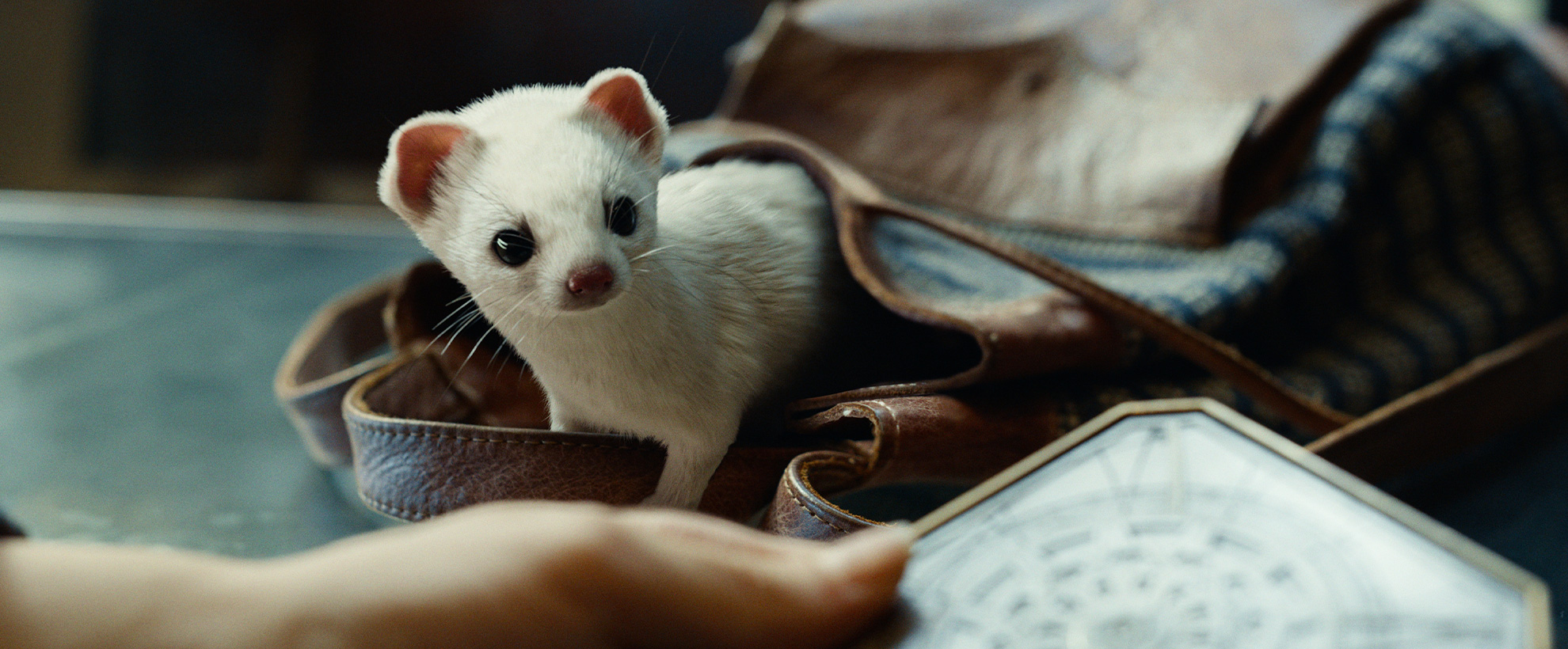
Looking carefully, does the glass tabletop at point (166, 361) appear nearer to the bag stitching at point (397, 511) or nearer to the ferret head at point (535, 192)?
the bag stitching at point (397, 511)

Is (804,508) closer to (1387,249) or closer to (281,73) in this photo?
(1387,249)

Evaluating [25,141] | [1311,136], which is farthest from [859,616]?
[25,141]

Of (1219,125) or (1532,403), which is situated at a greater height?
(1219,125)

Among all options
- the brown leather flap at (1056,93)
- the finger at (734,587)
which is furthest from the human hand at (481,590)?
the brown leather flap at (1056,93)

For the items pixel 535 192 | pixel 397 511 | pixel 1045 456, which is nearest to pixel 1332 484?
pixel 1045 456

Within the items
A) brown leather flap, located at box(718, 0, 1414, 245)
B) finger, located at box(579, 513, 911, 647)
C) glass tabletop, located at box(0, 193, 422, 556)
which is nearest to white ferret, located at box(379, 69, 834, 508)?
finger, located at box(579, 513, 911, 647)

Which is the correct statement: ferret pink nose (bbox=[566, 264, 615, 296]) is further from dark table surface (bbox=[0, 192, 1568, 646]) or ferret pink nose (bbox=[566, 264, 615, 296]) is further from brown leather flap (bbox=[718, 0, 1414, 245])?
brown leather flap (bbox=[718, 0, 1414, 245])

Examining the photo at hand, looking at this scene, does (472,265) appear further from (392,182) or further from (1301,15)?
(1301,15)
